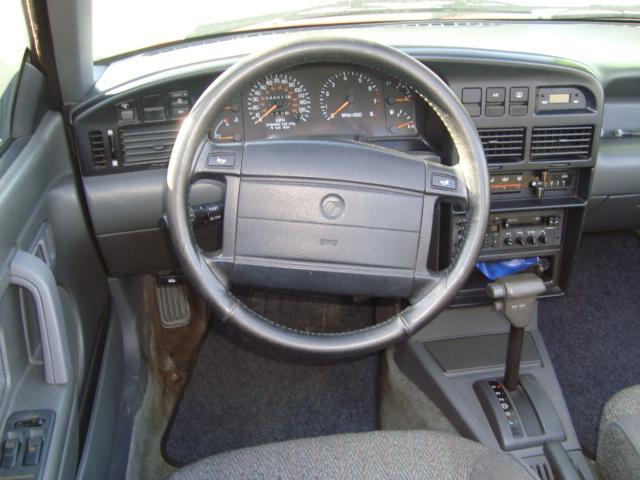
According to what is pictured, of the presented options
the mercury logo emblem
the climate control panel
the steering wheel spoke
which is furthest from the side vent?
the mercury logo emblem

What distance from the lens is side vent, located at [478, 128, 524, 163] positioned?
5.80 ft

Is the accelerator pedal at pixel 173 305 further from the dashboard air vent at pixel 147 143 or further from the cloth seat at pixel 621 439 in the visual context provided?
the cloth seat at pixel 621 439

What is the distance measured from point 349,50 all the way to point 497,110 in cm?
68

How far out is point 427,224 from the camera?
1357mm

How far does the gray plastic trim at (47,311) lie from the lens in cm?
131

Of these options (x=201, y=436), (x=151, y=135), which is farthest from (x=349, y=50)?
(x=201, y=436)

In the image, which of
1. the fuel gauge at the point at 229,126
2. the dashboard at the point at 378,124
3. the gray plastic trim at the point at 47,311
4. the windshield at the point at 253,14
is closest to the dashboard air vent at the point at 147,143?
the dashboard at the point at 378,124

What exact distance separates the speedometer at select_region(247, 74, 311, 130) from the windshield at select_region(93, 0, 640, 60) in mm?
517

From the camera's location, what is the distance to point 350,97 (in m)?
1.76

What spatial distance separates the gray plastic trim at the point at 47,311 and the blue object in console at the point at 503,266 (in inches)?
46.5

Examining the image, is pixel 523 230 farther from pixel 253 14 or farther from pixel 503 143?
pixel 253 14

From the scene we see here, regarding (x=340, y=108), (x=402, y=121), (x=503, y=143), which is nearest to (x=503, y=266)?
(x=503, y=143)

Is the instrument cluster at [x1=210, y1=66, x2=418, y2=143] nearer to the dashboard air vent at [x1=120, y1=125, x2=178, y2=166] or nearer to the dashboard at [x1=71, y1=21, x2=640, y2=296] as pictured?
the dashboard at [x1=71, y1=21, x2=640, y2=296]

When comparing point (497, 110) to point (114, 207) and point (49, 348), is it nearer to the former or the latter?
point (114, 207)
